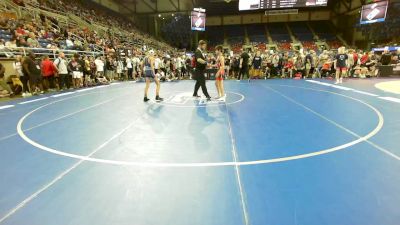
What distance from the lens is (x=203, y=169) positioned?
3193 millimetres

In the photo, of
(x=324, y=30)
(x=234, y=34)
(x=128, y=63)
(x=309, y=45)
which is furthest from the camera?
(x=234, y=34)

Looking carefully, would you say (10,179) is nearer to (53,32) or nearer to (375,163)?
(375,163)

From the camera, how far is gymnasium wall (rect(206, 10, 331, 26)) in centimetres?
4284

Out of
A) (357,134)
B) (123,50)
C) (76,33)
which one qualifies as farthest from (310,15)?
(357,134)

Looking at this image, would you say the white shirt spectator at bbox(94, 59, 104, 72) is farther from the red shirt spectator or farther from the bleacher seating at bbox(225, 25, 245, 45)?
the bleacher seating at bbox(225, 25, 245, 45)

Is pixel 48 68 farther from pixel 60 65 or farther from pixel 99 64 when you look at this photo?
pixel 99 64

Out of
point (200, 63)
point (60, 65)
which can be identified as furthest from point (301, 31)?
point (60, 65)

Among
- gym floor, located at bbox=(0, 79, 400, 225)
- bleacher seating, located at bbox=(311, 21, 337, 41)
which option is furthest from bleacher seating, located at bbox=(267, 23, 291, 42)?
gym floor, located at bbox=(0, 79, 400, 225)

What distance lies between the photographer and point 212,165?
3.31 m

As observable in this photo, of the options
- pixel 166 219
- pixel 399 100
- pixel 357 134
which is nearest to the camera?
pixel 166 219

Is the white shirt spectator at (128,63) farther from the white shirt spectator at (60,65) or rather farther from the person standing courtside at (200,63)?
the person standing courtside at (200,63)

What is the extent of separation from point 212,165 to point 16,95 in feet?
35.2

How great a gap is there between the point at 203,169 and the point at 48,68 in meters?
10.8

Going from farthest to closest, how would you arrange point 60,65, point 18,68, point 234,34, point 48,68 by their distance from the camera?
point 234,34
point 60,65
point 48,68
point 18,68
